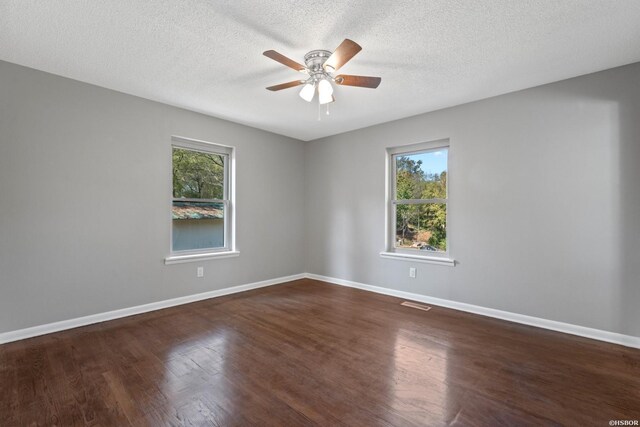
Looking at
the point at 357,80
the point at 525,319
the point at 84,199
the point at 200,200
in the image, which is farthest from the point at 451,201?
the point at 84,199

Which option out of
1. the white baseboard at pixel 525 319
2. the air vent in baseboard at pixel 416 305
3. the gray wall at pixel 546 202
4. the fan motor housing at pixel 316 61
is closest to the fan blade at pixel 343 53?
the fan motor housing at pixel 316 61

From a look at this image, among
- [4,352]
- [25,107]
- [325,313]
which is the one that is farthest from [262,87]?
[4,352]

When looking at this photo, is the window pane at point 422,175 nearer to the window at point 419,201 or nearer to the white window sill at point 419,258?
the window at point 419,201

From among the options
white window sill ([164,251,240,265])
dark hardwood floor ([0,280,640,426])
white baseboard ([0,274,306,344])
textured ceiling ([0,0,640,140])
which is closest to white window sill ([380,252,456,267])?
dark hardwood floor ([0,280,640,426])

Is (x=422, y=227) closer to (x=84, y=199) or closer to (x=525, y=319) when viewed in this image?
(x=525, y=319)

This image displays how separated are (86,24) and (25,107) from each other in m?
1.30

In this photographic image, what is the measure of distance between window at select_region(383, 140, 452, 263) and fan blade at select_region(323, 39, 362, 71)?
2.22m

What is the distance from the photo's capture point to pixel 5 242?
2.66m

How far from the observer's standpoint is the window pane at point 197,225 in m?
3.92

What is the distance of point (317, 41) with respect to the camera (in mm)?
2322

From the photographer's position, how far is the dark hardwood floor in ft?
5.72

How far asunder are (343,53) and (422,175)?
2.50 meters

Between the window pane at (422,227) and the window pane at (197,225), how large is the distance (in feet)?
8.81

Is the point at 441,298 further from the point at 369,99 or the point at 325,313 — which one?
the point at 369,99
